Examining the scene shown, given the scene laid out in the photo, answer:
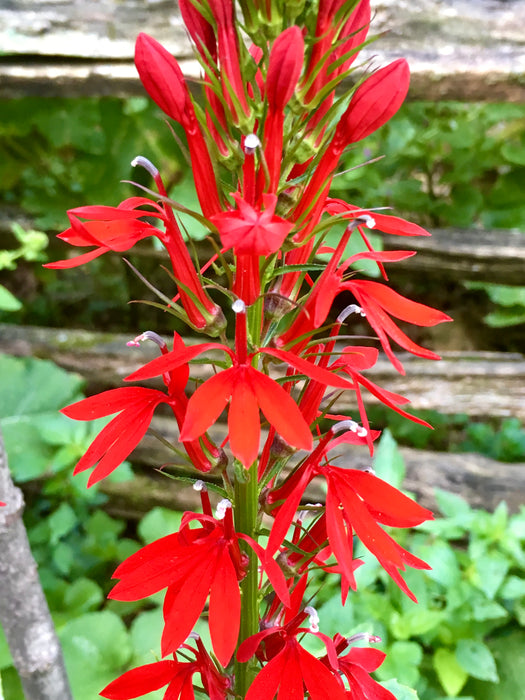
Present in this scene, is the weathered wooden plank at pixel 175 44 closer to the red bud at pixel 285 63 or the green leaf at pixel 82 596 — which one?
the red bud at pixel 285 63

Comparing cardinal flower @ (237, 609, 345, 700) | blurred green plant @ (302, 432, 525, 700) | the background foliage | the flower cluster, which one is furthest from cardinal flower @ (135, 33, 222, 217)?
blurred green plant @ (302, 432, 525, 700)

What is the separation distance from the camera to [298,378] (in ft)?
1.84

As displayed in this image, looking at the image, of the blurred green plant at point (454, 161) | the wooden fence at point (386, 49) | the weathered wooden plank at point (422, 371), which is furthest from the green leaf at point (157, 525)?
→ the blurred green plant at point (454, 161)

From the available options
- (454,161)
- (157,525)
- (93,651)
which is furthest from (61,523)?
(454,161)

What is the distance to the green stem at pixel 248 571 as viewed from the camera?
0.60 meters

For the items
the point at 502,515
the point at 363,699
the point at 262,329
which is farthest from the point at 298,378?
the point at 502,515

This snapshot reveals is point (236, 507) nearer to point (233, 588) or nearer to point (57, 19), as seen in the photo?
point (233, 588)

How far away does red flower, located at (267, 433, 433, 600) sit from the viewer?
48 centimetres

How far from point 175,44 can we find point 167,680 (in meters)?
1.37

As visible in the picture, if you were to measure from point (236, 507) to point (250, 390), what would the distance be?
199 mm

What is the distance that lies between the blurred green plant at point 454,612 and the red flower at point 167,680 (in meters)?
0.58

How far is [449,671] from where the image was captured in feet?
3.92

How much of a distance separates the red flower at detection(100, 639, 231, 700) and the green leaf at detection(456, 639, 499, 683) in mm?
721

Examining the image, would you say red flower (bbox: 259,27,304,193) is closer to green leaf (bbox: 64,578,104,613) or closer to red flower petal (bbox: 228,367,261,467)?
red flower petal (bbox: 228,367,261,467)
